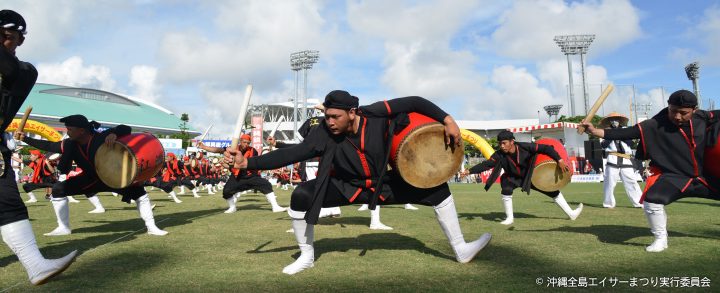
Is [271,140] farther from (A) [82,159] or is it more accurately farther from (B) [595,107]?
(B) [595,107]

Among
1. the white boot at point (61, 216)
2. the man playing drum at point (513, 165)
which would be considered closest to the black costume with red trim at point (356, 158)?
the man playing drum at point (513, 165)

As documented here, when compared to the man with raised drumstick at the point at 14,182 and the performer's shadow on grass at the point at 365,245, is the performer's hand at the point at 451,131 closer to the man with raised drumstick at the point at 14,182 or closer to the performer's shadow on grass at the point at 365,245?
the performer's shadow on grass at the point at 365,245

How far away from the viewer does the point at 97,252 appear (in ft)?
17.6

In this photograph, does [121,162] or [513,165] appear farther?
[513,165]

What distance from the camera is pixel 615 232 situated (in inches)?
258

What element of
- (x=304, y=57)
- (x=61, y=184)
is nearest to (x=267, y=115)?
(x=304, y=57)

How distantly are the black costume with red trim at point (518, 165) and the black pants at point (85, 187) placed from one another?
5.52 meters

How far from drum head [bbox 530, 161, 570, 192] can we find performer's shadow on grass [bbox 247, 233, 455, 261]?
117 inches

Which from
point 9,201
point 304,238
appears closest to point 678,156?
point 304,238

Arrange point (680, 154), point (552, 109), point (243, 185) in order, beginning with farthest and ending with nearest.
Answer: point (552, 109) < point (243, 185) < point (680, 154)

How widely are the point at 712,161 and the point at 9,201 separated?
6789mm

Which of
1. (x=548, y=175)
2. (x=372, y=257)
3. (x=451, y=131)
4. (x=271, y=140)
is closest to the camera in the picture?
(x=451, y=131)

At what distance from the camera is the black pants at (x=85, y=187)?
6812mm

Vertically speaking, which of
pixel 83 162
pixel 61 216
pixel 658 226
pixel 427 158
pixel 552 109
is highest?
pixel 552 109
